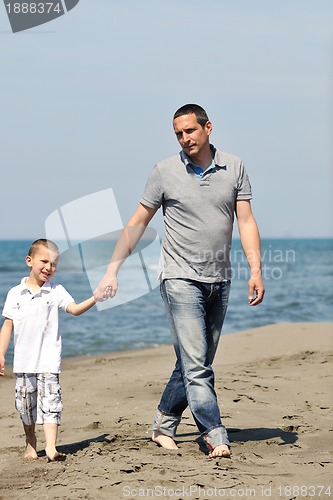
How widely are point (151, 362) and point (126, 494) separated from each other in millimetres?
5728

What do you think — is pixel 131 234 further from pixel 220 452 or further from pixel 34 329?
pixel 220 452

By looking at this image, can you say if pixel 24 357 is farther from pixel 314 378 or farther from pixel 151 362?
pixel 151 362

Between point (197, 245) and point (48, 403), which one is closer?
point (197, 245)

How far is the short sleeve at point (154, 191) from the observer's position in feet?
17.1

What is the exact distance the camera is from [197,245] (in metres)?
5.12

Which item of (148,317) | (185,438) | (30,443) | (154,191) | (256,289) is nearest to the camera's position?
(256,289)

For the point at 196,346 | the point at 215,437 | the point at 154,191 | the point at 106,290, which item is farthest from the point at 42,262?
the point at 215,437

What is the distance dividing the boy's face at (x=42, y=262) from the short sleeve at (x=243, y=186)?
1272mm

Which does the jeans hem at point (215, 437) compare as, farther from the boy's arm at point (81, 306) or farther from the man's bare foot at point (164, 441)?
the boy's arm at point (81, 306)

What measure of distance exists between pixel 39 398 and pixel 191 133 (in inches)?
78.9

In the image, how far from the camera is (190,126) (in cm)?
512

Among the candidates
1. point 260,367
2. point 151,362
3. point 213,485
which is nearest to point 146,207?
point 213,485

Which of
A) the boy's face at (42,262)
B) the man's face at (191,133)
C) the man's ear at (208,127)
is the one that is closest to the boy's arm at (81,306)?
the boy's face at (42,262)

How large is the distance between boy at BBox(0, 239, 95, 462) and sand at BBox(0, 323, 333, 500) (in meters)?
0.29
